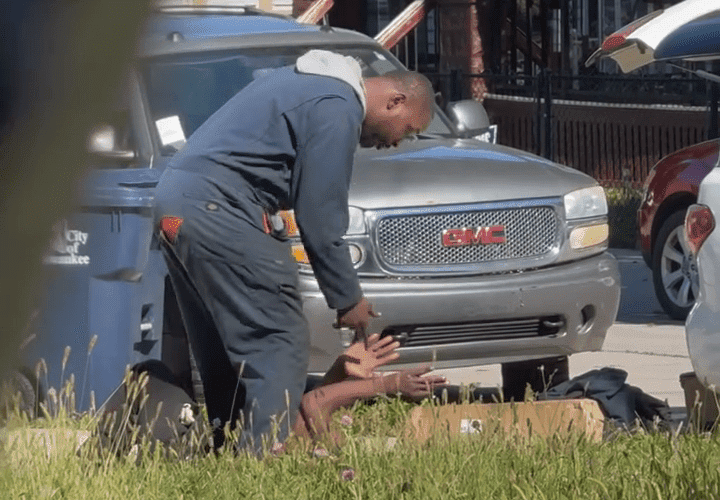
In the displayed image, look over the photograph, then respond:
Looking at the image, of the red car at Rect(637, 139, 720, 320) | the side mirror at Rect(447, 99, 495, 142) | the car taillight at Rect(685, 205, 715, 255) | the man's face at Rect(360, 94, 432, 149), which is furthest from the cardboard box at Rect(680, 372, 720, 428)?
the red car at Rect(637, 139, 720, 320)

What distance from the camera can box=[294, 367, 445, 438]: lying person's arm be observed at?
17.1ft

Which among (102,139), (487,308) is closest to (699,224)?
(487,308)

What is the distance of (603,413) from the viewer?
604cm

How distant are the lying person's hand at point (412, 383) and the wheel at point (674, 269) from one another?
5833 millimetres

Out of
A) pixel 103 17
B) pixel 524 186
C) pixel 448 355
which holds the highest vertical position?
pixel 103 17

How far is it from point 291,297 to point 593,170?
44.0ft

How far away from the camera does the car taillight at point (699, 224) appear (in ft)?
19.5

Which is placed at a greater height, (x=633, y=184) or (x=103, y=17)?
(x=103, y=17)

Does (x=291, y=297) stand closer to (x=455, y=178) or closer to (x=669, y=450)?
(x=669, y=450)

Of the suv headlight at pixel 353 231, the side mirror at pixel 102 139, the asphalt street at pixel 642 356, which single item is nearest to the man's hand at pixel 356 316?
the suv headlight at pixel 353 231

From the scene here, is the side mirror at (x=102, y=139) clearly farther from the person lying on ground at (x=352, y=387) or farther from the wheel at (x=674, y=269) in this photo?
the wheel at (x=674, y=269)

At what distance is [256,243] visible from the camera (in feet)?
16.8

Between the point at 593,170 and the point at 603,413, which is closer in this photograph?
the point at 603,413

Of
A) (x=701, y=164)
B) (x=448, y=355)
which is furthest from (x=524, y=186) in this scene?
(x=701, y=164)
